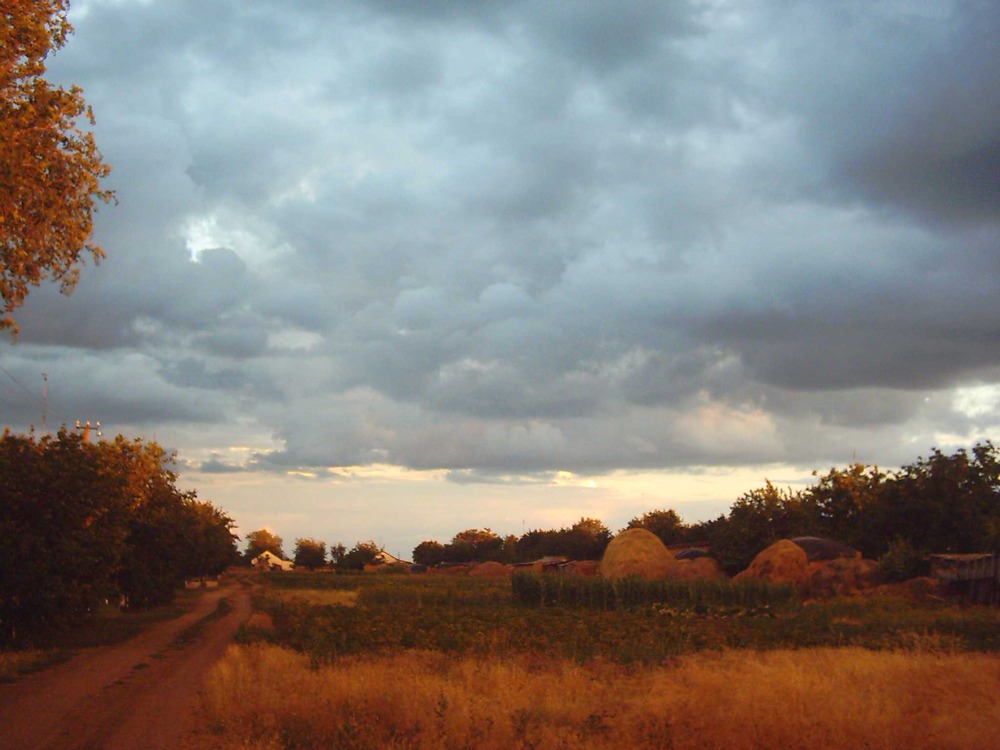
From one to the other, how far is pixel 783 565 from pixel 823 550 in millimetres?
5433

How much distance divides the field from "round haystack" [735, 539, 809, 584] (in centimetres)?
1503

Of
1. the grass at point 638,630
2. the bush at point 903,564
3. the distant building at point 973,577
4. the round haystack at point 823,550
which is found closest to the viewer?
the grass at point 638,630

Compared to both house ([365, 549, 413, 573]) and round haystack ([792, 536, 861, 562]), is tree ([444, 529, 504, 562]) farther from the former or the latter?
round haystack ([792, 536, 861, 562])

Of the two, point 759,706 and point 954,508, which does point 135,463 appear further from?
point 954,508

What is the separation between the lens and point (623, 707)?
1362 cm

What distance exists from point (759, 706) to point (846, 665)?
193 inches

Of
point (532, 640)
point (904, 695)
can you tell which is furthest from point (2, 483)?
point (904, 695)

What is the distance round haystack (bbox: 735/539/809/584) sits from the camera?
41.3 m

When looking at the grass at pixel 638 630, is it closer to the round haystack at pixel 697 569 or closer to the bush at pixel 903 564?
the bush at pixel 903 564

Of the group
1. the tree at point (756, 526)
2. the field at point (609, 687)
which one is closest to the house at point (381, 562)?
the tree at point (756, 526)

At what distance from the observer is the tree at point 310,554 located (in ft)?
581

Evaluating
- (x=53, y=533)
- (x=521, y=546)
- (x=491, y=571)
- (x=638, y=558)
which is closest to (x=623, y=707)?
(x=53, y=533)

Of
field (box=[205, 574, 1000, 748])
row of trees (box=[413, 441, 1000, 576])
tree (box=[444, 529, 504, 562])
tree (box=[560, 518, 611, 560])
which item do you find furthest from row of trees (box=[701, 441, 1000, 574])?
tree (box=[444, 529, 504, 562])

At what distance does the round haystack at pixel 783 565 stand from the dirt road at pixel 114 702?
26258 mm
